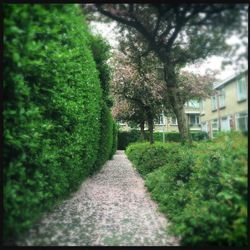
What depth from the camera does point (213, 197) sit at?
5.54m

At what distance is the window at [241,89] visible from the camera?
4897 millimetres

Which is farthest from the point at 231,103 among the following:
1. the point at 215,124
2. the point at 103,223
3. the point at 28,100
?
the point at 103,223

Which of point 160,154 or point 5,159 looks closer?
point 5,159

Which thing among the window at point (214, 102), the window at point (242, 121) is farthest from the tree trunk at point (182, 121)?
the window at point (242, 121)

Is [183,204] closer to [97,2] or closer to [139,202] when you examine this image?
[139,202]

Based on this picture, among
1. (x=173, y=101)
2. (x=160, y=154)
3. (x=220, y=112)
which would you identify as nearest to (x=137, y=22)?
(x=220, y=112)

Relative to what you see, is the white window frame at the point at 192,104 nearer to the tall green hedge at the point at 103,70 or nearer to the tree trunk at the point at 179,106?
the tree trunk at the point at 179,106

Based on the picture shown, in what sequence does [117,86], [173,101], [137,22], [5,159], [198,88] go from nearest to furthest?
[5,159], [137,22], [198,88], [173,101], [117,86]

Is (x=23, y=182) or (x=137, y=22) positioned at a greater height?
(x=137, y=22)

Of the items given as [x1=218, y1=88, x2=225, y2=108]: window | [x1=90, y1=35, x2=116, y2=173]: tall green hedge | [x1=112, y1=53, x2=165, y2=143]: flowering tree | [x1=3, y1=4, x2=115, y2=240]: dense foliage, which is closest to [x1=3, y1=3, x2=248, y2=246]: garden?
[x1=3, y1=4, x2=115, y2=240]: dense foliage

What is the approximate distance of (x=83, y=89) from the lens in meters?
8.85

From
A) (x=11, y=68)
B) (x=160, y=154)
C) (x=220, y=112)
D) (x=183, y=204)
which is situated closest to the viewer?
(x=11, y=68)

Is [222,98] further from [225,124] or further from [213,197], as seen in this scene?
[213,197]

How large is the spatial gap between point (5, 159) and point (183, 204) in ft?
12.7
